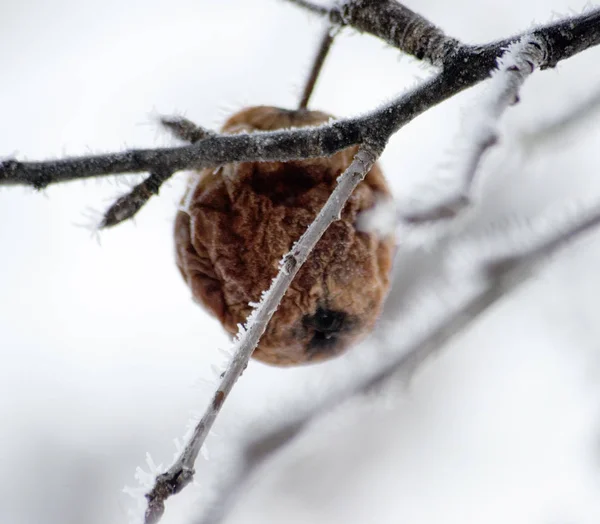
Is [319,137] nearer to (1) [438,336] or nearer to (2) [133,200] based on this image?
(2) [133,200]

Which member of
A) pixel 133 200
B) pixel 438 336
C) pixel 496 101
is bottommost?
pixel 438 336

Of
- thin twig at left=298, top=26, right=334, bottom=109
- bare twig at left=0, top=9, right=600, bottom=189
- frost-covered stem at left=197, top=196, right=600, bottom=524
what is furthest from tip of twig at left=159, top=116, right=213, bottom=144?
frost-covered stem at left=197, top=196, right=600, bottom=524

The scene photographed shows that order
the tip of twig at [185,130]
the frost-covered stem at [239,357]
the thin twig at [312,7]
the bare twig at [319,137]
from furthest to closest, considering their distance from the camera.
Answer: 1. the thin twig at [312,7]
2. the tip of twig at [185,130]
3. the bare twig at [319,137]
4. the frost-covered stem at [239,357]

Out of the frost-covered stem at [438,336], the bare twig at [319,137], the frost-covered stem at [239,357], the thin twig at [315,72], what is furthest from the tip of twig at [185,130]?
the frost-covered stem at [438,336]

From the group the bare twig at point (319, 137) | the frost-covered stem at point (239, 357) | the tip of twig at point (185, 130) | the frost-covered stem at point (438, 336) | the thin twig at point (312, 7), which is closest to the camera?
the frost-covered stem at point (239, 357)

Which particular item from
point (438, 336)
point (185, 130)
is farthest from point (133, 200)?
point (438, 336)

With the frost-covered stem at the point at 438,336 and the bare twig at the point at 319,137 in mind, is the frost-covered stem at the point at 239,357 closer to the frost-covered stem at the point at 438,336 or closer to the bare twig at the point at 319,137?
the bare twig at the point at 319,137

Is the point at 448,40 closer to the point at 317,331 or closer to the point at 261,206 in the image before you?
the point at 261,206
